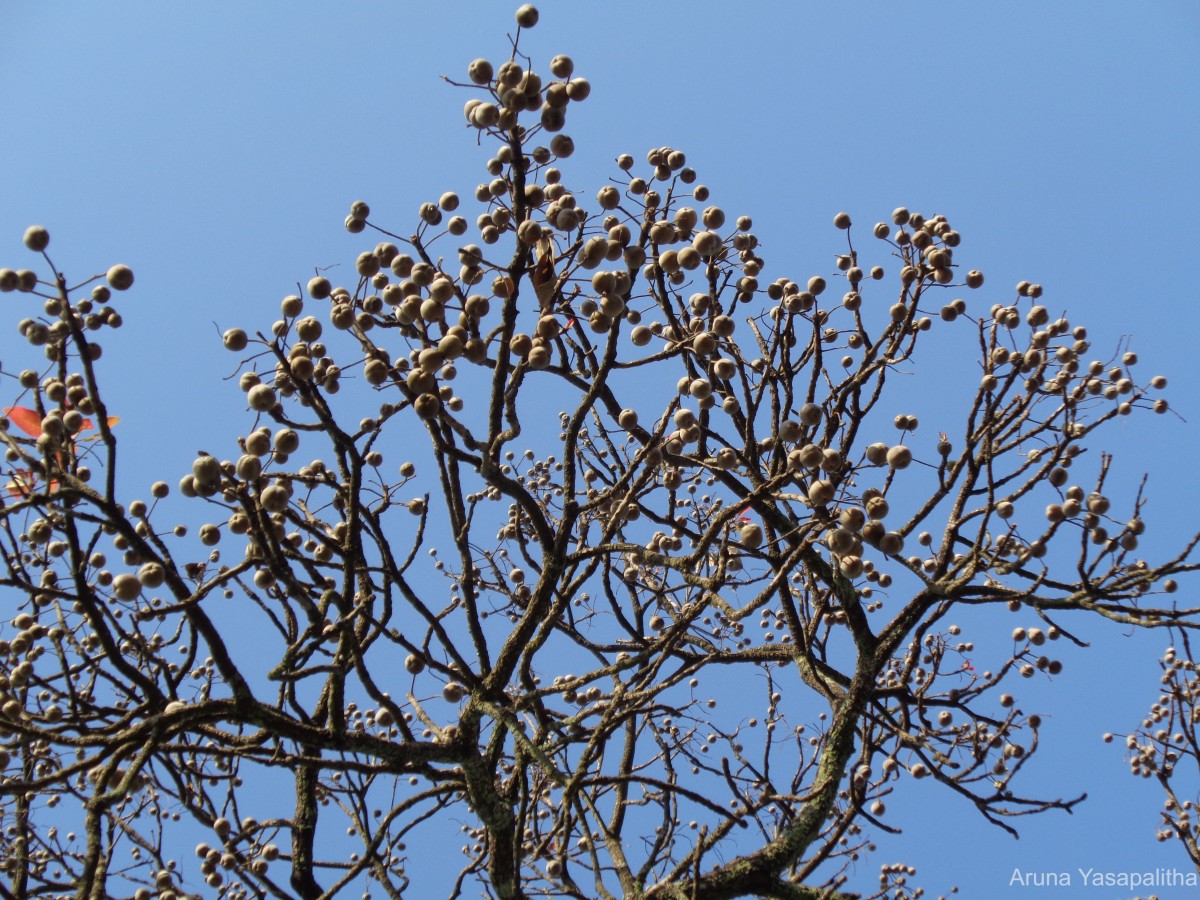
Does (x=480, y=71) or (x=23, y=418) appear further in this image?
(x=23, y=418)

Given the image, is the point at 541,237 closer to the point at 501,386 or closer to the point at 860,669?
the point at 501,386

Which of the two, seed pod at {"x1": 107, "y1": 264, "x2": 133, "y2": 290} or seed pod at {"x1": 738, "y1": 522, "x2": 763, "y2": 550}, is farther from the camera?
seed pod at {"x1": 738, "y1": 522, "x2": 763, "y2": 550}

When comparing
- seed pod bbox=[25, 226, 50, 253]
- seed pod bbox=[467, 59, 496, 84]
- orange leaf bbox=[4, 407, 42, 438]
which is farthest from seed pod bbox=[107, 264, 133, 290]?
seed pod bbox=[467, 59, 496, 84]

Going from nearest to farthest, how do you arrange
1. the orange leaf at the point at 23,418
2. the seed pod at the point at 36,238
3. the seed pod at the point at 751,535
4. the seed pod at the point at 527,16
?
the seed pod at the point at 36,238 < the seed pod at the point at 527,16 < the seed pod at the point at 751,535 < the orange leaf at the point at 23,418

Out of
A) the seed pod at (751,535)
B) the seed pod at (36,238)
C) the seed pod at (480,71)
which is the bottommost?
the seed pod at (751,535)

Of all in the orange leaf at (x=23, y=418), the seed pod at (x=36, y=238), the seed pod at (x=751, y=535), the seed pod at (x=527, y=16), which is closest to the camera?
the seed pod at (x=36, y=238)

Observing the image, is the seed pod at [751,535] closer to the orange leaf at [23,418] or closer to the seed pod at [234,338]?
the seed pod at [234,338]

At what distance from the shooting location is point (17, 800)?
3975 mm

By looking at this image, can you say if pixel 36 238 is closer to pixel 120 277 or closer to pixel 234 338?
pixel 120 277

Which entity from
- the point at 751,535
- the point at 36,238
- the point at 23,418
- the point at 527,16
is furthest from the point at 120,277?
the point at 751,535

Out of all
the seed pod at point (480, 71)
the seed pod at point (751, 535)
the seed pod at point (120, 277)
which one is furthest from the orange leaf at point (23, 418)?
the seed pod at point (751, 535)

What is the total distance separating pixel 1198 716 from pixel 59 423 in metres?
7.75

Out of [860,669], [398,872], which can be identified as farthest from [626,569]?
[398,872]

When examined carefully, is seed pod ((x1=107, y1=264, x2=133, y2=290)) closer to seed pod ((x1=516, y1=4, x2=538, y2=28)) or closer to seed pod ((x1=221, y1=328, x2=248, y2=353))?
seed pod ((x1=221, y1=328, x2=248, y2=353))
